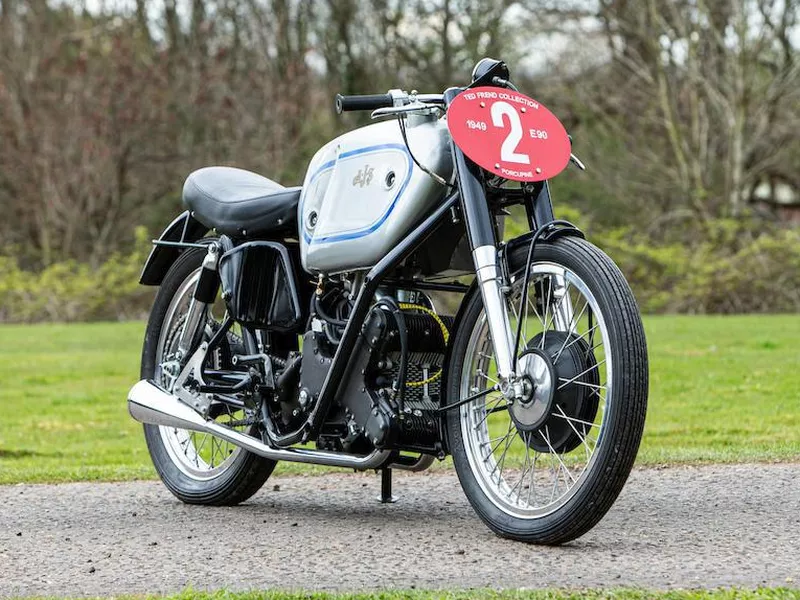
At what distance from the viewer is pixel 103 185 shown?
26.1 metres

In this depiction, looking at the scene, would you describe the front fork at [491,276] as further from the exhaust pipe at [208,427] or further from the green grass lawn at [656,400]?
the green grass lawn at [656,400]

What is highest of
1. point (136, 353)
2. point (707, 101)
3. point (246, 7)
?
point (246, 7)

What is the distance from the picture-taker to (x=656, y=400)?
987 cm

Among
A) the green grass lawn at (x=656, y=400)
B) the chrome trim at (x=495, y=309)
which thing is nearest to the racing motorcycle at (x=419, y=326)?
the chrome trim at (x=495, y=309)

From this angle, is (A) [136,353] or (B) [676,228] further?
(B) [676,228]

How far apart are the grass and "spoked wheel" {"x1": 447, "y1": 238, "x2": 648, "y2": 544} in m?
0.52

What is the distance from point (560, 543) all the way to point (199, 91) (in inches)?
A: 950

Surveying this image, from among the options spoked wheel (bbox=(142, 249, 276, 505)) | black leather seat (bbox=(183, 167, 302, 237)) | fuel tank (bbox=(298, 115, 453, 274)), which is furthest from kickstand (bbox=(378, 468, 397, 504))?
black leather seat (bbox=(183, 167, 302, 237))

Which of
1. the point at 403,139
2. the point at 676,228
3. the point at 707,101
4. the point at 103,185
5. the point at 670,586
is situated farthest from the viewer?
the point at 103,185

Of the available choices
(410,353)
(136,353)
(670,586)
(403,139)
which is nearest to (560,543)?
(670,586)

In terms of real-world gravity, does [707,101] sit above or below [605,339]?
above

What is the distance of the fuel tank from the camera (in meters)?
4.35

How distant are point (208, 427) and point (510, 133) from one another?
1.77m

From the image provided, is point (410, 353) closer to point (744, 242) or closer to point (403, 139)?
point (403, 139)
